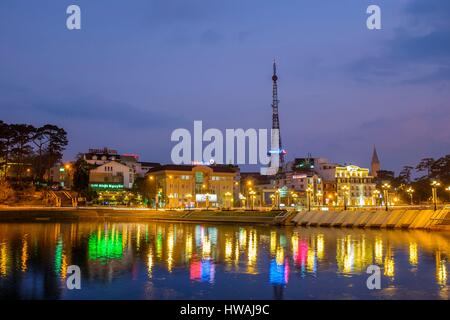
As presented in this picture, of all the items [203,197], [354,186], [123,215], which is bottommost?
[123,215]

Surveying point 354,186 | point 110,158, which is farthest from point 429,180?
point 110,158

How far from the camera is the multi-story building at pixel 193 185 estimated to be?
131375 millimetres

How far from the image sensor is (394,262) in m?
30.5

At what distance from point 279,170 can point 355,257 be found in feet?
467

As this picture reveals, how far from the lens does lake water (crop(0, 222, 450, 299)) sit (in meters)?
20.9

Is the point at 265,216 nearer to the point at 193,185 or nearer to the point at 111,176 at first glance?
the point at 193,185

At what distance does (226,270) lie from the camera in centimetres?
2744

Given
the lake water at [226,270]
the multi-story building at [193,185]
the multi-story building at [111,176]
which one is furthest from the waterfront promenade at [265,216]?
the multi-story building at [111,176]

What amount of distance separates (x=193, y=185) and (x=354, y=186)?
54.8 metres

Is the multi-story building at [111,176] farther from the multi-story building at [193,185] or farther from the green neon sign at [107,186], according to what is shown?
the multi-story building at [193,185]

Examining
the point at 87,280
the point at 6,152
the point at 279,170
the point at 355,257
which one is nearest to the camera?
the point at 87,280

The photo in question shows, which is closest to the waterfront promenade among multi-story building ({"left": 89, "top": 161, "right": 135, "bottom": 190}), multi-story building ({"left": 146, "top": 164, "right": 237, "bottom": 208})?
multi-story building ({"left": 146, "top": 164, "right": 237, "bottom": 208})

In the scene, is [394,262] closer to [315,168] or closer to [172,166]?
[172,166]
